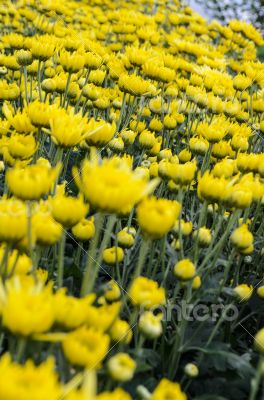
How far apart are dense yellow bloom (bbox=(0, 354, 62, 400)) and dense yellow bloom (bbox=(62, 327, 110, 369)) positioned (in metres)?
0.10

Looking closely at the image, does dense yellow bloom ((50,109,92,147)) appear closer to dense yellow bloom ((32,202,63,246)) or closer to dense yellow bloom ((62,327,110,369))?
dense yellow bloom ((32,202,63,246))

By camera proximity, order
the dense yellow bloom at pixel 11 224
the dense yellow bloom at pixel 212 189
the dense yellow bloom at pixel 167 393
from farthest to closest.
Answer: the dense yellow bloom at pixel 212 189, the dense yellow bloom at pixel 11 224, the dense yellow bloom at pixel 167 393

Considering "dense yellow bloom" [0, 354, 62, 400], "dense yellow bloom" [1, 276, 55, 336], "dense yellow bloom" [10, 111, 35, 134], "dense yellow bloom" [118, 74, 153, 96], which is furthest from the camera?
"dense yellow bloom" [118, 74, 153, 96]

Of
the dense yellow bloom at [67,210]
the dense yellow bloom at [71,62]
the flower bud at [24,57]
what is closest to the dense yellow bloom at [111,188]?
the dense yellow bloom at [67,210]

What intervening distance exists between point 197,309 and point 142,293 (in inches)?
24.9

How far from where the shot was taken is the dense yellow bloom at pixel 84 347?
1040mm

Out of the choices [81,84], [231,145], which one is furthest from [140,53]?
[231,145]

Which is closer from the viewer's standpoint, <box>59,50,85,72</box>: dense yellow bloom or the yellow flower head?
the yellow flower head

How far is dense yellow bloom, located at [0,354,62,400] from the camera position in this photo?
871 mm

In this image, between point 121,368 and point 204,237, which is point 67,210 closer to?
point 121,368

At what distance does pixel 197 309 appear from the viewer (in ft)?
6.16

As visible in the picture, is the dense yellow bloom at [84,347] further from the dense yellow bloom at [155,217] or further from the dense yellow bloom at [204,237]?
the dense yellow bloom at [204,237]

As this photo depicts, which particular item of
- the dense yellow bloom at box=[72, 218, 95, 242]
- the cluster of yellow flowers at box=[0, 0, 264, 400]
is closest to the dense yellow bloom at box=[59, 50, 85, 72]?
the cluster of yellow flowers at box=[0, 0, 264, 400]

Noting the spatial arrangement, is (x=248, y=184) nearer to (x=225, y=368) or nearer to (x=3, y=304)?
(x=225, y=368)
